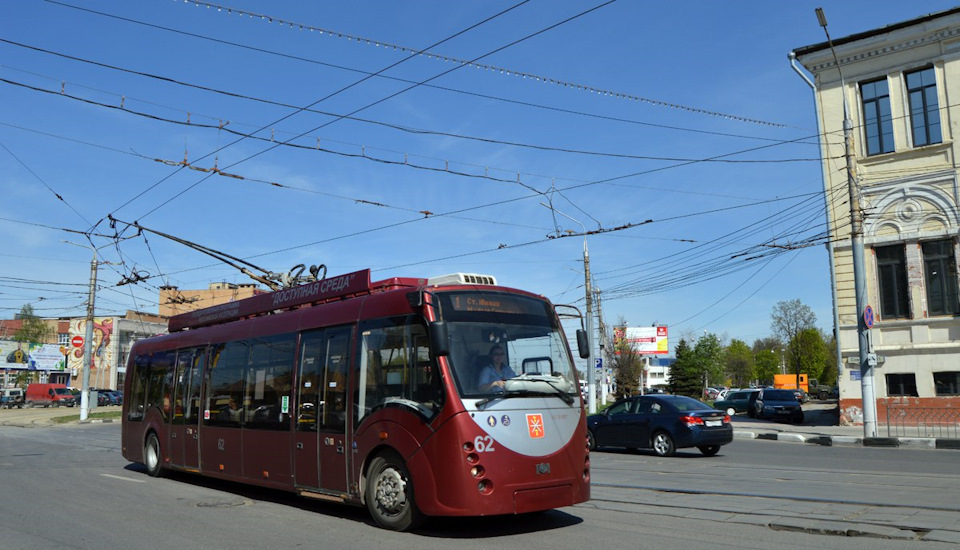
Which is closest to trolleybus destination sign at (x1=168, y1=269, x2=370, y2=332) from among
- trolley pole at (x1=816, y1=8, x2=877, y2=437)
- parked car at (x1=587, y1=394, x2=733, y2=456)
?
parked car at (x1=587, y1=394, x2=733, y2=456)

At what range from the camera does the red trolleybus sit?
7906 mm

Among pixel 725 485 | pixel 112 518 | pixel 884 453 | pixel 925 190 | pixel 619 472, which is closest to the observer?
pixel 112 518

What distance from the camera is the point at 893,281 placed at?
2803 centimetres

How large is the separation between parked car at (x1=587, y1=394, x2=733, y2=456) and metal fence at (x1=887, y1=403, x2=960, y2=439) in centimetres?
1051

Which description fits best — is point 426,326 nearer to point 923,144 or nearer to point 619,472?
point 619,472

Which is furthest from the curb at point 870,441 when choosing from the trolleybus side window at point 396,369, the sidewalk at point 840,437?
the trolleybus side window at point 396,369

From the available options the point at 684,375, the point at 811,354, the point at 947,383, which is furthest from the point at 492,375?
the point at 811,354

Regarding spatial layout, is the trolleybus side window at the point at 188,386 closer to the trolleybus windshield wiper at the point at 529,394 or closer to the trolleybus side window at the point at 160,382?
Answer: the trolleybus side window at the point at 160,382

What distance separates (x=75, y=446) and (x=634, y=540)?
21217 mm

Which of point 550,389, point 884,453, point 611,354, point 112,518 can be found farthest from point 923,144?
point 611,354

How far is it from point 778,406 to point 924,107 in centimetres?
1428

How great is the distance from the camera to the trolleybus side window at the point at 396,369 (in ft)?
27.0

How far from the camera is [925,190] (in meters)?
27.1

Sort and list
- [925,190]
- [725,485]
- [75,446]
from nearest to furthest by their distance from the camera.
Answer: [725,485] < [75,446] < [925,190]
